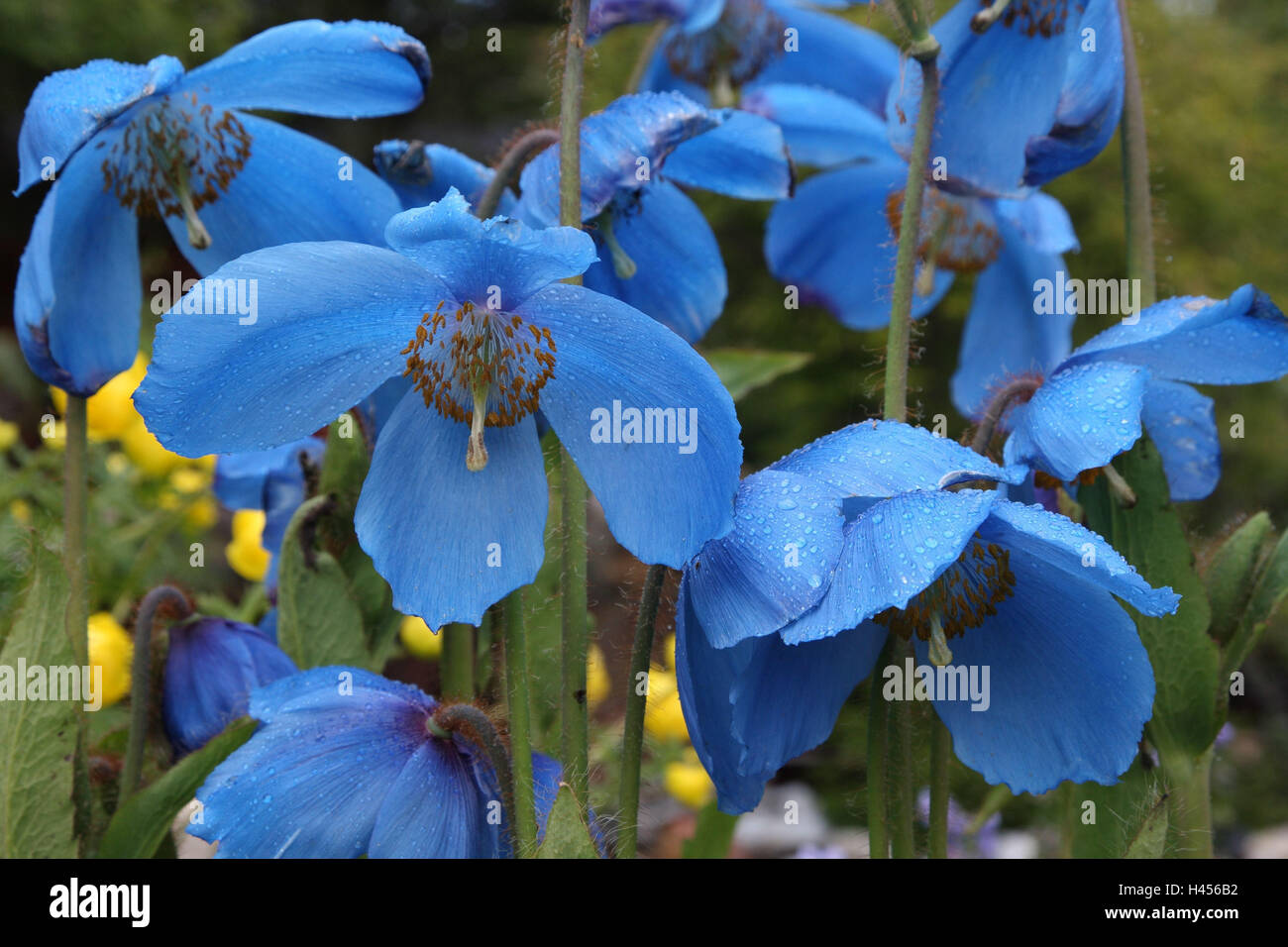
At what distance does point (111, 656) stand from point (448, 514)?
0.52 m

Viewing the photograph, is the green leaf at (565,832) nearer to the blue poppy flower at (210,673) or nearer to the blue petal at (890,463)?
the blue petal at (890,463)

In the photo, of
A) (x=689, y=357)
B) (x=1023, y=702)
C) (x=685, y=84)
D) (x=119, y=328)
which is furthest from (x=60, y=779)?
(x=685, y=84)

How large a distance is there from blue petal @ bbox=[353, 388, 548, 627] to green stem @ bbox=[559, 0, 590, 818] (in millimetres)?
54

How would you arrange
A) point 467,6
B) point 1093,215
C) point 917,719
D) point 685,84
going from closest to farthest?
point 917,719
point 685,84
point 1093,215
point 467,6

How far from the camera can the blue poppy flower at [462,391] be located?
1.77 ft

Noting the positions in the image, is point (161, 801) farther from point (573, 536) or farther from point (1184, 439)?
point (1184, 439)

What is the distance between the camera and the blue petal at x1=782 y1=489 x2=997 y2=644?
1.63ft

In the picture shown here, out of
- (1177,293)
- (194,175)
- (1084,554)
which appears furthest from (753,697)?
(1177,293)

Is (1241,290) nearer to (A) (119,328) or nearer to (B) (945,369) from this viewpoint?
(A) (119,328)

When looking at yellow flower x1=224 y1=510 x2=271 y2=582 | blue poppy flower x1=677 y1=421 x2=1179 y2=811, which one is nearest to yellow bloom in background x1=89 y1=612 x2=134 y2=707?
yellow flower x1=224 y1=510 x2=271 y2=582

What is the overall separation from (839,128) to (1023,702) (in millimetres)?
490

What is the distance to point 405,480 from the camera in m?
0.61

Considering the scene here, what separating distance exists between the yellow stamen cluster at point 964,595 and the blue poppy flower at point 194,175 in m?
0.39

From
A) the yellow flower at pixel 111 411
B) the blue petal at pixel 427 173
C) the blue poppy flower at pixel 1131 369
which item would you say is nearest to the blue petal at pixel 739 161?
the blue petal at pixel 427 173
